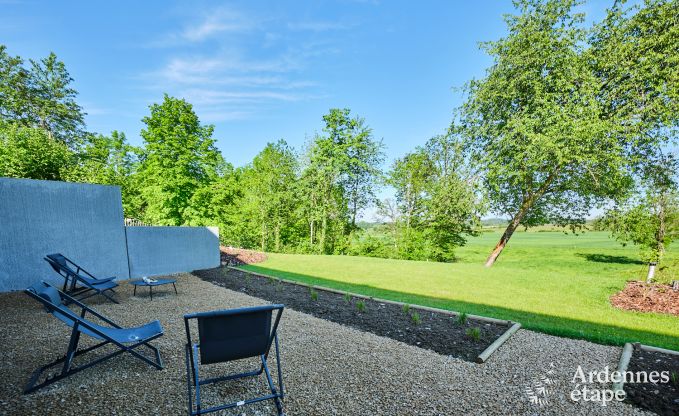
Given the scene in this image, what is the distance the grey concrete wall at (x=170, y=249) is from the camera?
30.4ft

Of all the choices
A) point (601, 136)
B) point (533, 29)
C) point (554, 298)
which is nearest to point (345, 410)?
point (554, 298)

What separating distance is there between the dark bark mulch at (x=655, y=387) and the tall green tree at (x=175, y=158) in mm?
16369

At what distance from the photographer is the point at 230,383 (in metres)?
3.01

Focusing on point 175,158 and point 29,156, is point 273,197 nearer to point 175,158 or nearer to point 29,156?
point 175,158

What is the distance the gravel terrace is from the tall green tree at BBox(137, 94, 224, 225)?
10996 mm

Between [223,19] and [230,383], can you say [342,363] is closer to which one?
[230,383]

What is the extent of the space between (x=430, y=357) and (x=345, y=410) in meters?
1.63

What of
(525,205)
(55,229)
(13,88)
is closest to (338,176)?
(525,205)

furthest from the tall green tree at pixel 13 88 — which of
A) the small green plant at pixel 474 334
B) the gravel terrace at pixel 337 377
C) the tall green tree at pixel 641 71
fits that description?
the tall green tree at pixel 641 71

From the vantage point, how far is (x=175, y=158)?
49.6 feet

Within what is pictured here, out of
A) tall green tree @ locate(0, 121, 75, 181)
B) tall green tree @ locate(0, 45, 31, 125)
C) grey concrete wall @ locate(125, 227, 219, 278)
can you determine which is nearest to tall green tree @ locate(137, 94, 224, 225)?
tall green tree @ locate(0, 121, 75, 181)

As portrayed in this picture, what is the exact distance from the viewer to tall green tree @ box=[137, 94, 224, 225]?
14727 millimetres

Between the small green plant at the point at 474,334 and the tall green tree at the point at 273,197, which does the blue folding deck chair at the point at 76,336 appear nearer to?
the small green plant at the point at 474,334

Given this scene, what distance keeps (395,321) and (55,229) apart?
9.01 metres
